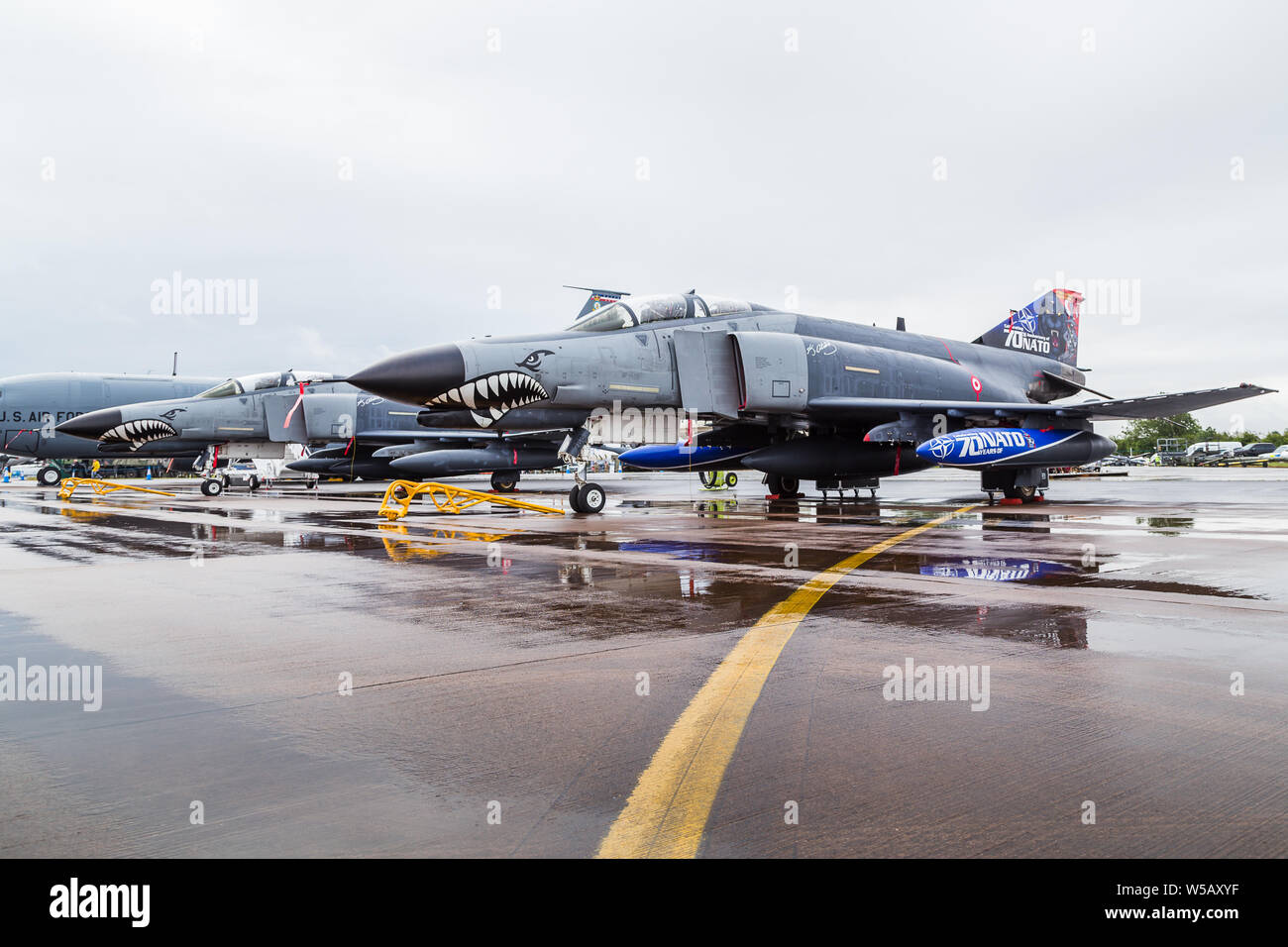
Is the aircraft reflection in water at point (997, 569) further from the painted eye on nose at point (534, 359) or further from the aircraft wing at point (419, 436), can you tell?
the aircraft wing at point (419, 436)

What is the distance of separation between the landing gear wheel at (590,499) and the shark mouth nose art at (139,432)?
13024mm

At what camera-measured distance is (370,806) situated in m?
2.40

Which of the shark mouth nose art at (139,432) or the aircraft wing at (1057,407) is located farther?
the shark mouth nose art at (139,432)

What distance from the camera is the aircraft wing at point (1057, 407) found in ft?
48.8

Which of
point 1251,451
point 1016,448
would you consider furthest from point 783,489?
point 1251,451

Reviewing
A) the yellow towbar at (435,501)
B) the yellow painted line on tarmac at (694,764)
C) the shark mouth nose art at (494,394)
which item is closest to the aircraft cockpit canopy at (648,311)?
the shark mouth nose art at (494,394)

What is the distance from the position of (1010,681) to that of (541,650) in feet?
7.23

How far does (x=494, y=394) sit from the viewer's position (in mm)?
12180

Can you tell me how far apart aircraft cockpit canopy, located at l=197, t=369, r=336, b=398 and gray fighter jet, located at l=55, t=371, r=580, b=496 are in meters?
0.03

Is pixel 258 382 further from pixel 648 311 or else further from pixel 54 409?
pixel 648 311

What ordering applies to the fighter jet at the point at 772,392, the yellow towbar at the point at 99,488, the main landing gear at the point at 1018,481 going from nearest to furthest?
the fighter jet at the point at 772,392 → the main landing gear at the point at 1018,481 → the yellow towbar at the point at 99,488

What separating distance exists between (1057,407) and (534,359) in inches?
384
